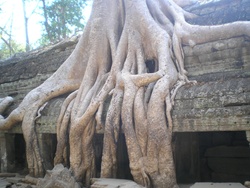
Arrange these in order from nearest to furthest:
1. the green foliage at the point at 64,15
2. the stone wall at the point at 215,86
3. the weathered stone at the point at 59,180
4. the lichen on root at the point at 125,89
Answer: the stone wall at the point at 215,86 → the lichen on root at the point at 125,89 → the weathered stone at the point at 59,180 → the green foliage at the point at 64,15

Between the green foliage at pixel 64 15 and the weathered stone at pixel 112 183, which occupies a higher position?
the green foliage at pixel 64 15

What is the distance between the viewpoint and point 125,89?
389cm

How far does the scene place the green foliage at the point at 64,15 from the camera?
1174cm

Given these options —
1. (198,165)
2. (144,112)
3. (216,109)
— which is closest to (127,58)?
(144,112)

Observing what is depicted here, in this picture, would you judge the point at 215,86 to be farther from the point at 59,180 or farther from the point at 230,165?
the point at 59,180

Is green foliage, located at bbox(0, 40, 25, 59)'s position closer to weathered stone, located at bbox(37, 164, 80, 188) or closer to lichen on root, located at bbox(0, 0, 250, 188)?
lichen on root, located at bbox(0, 0, 250, 188)

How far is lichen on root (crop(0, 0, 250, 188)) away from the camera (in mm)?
3500

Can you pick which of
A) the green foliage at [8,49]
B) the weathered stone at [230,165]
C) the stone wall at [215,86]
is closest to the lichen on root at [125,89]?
the stone wall at [215,86]

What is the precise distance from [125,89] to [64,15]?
8.94m

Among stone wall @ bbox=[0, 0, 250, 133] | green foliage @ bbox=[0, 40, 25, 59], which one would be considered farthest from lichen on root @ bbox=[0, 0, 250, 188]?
green foliage @ bbox=[0, 40, 25, 59]

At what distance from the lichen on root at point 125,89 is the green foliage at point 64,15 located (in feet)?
22.9

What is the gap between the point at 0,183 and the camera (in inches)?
192

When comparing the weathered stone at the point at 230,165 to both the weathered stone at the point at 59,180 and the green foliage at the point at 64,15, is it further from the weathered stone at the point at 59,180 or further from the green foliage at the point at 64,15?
the green foliage at the point at 64,15

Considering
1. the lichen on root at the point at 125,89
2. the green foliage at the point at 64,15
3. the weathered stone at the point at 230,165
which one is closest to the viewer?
the lichen on root at the point at 125,89
